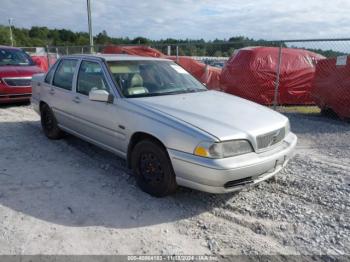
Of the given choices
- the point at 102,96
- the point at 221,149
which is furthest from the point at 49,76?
the point at 221,149

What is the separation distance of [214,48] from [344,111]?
442 cm

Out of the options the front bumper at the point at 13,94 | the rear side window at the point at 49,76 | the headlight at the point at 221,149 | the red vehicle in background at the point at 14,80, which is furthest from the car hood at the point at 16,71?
the headlight at the point at 221,149

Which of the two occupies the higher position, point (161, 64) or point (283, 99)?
point (161, 64)

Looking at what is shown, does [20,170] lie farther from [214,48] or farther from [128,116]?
[214,48]

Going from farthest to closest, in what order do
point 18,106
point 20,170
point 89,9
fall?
point 89,9 → point 18,106 → point 20,170

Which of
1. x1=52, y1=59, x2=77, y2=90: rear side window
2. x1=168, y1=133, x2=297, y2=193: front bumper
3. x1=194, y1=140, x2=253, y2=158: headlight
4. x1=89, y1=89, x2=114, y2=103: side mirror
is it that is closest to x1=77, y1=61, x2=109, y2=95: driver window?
x1=89, y1=89, x2=114, y2=103: side mirror

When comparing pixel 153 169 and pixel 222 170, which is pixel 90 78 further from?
pixel 222 170

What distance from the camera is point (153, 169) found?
3777mm

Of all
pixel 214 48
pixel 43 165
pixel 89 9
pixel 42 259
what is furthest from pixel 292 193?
pixel 89 9

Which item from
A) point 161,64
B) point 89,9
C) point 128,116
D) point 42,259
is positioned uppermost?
point 89,9

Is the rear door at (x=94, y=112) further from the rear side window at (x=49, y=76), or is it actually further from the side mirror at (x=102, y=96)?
the rear side window at (x=49, y=76)

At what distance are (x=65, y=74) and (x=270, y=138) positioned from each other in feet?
11.8

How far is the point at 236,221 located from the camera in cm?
337

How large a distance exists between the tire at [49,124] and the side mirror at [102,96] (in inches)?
79.3
